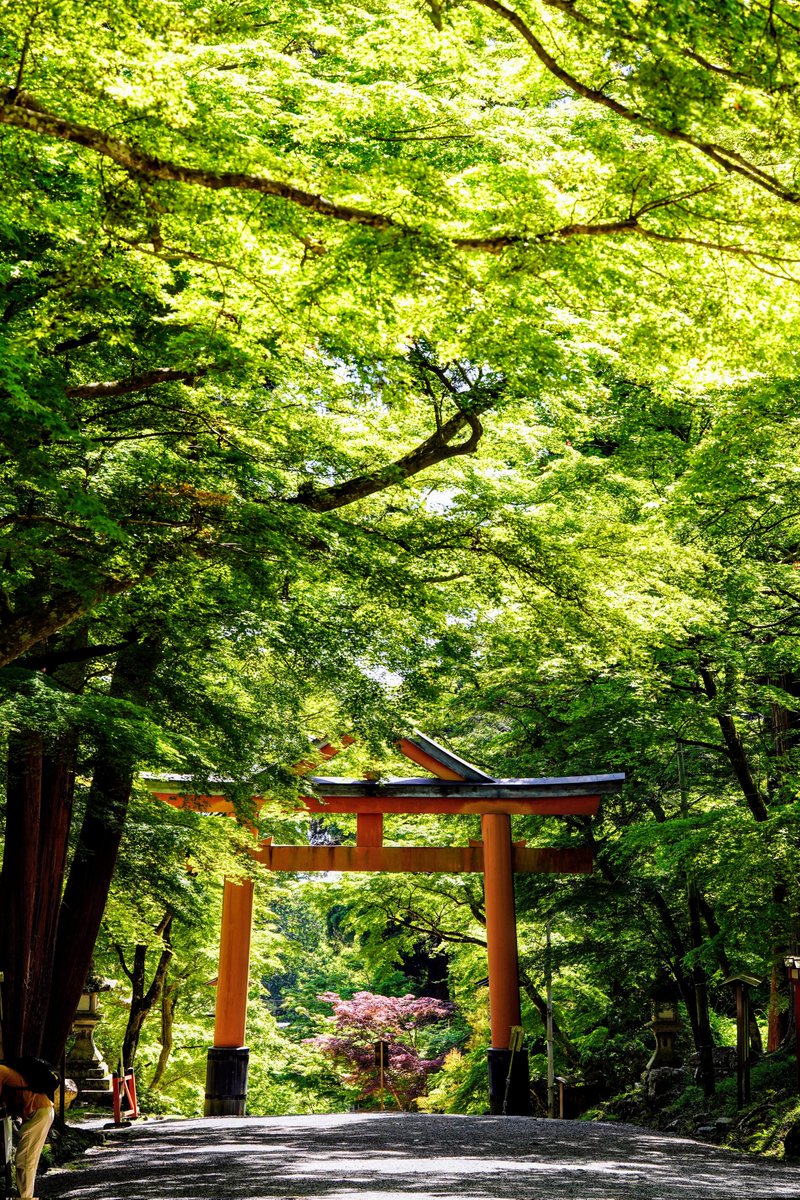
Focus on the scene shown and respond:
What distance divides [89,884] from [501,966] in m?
6.59

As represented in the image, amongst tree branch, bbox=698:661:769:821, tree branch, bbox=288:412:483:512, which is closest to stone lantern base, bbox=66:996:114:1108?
tree branch, bbox=288:412:483:512

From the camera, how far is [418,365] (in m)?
9.23

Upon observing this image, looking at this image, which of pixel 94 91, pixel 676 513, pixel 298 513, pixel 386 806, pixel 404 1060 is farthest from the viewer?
pixel 404 1060

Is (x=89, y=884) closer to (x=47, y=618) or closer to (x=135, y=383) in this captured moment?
(x=47, y=618)

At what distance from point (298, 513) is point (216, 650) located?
274 cm

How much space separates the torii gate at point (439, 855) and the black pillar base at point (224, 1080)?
0.01 meters

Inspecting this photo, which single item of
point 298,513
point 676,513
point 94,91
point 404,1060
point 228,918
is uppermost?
point 676,513

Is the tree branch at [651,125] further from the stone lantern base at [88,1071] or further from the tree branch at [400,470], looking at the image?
the stone lantern base at [88,1071]

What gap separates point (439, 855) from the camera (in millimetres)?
14992

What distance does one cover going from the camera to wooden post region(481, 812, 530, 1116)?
43.5 ft

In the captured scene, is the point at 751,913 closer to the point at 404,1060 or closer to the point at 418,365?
the point at 418,365

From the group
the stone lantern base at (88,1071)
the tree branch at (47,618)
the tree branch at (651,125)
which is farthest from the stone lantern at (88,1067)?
the tree branch at (651,125)

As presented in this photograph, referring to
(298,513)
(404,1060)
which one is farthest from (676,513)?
(404,1060)

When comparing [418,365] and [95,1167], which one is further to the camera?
[418,365]
